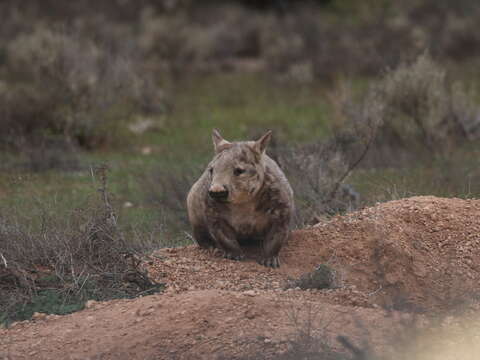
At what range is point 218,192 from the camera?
707 centimetres

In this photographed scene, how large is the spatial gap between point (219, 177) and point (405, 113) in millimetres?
8578

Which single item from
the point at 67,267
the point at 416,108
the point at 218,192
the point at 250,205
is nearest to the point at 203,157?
the point at 416,108

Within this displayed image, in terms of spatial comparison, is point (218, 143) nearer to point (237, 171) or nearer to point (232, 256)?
point (237, 171)

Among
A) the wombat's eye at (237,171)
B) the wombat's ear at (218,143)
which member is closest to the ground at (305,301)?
the wombat's eye at (237,171)

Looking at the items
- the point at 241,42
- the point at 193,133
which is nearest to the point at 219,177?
the point at 193,133

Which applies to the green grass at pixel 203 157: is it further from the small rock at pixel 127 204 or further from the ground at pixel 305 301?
the ground at pixel 305 301

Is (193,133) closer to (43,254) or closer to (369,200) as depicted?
(369,200)

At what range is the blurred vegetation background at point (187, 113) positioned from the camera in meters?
7.43

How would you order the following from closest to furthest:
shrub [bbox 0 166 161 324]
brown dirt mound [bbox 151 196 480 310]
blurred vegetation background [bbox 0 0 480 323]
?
shrub [bbox 0 166 161 324] < brown dirt mound [bbox 151 196 480 310] < blurred vegetation background [bbox 0 0 480 323]

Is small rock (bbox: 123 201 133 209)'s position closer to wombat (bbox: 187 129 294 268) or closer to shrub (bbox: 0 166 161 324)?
wombat (bbox: 187 129 294 268)

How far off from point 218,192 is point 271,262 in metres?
0.88

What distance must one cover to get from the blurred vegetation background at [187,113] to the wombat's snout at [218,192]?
2.74ft

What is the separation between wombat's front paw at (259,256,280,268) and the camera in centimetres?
745

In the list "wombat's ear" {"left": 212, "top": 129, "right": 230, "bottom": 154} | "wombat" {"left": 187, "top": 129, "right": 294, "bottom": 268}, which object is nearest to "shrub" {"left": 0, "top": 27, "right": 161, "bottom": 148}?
"wombat's ear" {"left": 212, "top": 129, "right": 230, "bottom": 154}
